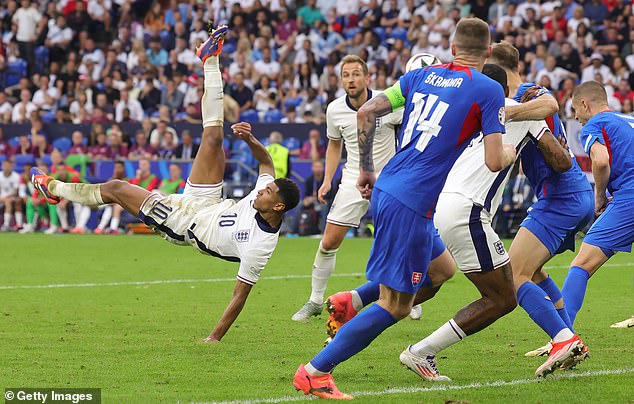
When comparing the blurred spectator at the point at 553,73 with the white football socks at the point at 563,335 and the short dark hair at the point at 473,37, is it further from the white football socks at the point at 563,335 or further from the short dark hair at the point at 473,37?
the short dark hair at the point at 473,37

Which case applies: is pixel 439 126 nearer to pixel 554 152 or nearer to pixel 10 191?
pixel 554 152

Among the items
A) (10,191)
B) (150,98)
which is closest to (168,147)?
(150,98)

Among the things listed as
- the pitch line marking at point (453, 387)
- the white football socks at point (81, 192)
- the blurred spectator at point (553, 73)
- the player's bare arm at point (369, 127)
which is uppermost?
A: the player's bare arm at point (369, 127)

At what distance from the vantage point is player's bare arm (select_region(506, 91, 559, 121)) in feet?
24.3

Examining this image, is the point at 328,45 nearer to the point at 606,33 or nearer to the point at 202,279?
the point at 606,33

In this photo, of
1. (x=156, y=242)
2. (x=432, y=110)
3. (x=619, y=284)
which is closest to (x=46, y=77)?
(x=156, y=242)

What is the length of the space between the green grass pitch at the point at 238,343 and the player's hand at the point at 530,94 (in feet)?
6.58

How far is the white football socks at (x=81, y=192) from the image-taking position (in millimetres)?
9635

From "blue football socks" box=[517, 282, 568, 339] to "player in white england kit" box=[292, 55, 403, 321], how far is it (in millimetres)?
3344

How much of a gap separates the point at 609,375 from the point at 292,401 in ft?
8.06

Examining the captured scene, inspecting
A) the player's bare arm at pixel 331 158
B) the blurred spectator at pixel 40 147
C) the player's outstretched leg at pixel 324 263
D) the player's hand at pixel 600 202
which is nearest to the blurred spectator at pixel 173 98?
the blurred spectator at pixel 40 147

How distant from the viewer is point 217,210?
946cm

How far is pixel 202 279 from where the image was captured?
1480 cm

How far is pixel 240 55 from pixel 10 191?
22.8ft
